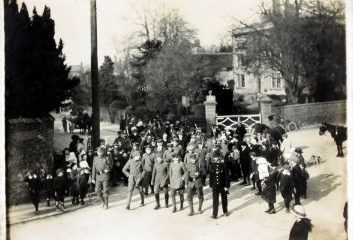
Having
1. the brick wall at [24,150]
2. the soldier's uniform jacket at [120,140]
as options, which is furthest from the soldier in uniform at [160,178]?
the brick wall at [24,150]

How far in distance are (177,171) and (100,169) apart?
1.20 m

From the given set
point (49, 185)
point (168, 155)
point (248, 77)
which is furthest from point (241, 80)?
point (49, 185)

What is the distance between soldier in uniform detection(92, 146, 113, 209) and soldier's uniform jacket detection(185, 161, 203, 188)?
48.6 inches

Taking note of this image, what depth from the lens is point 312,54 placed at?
23.2 feet

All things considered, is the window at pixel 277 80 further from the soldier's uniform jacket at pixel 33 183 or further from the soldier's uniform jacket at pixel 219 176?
the soldier's uniform jacket at pixel 33 183

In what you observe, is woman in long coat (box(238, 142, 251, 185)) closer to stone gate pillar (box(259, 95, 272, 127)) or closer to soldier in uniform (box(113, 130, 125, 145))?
stone gate pillar (box(259, 95, 272, 127))

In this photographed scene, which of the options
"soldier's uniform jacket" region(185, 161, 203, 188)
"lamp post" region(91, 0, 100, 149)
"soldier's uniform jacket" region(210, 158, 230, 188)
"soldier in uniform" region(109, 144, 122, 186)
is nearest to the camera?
"soldier's uniform jacket" region(210, 158, 230, 188)

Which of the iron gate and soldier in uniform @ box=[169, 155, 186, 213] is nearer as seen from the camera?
soldier in uniform @ box=[169, 155, 186, 213]

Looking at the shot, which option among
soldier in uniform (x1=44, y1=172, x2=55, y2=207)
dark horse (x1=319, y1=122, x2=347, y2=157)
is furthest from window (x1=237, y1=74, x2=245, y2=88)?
soldier in uniform (x1=44, y1=172, x2=55, y2=207)

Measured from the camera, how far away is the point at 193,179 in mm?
7453

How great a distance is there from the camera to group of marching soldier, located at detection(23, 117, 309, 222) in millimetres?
7180

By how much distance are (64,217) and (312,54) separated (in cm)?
418

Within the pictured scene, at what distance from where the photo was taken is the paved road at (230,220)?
6.60m

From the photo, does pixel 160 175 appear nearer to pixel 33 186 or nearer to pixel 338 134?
pixel 33 186
